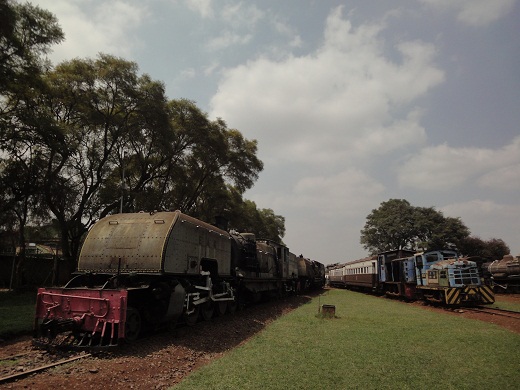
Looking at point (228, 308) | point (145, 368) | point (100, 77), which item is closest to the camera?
point (145, 368)

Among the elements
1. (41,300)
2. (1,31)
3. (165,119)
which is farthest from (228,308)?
(1,31)

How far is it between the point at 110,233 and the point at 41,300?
229 centimetres

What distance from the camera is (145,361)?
22.4 feet

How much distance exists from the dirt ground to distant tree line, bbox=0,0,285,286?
11.8 metres

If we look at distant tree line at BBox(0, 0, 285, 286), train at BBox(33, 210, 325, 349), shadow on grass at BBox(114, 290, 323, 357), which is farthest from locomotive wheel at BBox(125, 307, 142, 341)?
distant tree line at BBox(0, 0, 285, 286)

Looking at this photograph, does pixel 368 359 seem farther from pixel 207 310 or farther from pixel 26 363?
pixel 26 363

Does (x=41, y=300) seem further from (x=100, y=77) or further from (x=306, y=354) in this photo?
(x=100, y=77)

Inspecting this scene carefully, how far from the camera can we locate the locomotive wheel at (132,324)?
805 cm

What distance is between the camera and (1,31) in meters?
15.4

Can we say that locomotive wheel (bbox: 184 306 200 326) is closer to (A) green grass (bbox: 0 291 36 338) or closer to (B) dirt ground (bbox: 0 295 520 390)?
(B) dirt ground (bbox: 0 295 520 390)

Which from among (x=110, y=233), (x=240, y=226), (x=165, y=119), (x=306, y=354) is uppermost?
(x=165, y=119)

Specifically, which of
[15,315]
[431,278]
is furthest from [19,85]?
[431,278]

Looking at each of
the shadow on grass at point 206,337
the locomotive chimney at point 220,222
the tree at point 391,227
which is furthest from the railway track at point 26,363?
the tree at point 391,227

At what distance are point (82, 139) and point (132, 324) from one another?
1725 cm
